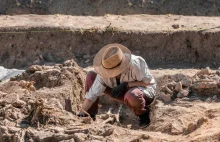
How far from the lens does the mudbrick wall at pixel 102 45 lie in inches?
476

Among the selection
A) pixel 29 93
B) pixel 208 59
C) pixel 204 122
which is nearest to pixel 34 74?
pixel 29 93

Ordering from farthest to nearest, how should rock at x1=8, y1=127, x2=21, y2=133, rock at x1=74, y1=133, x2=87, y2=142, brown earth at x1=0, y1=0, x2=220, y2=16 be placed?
brown earth at x1=0, y1=0, x2=220, y2=16 → rock at x1=8, y1=127, x2=21, y2=133 → rock at x1=74, y1=133, x2=87, y2=142

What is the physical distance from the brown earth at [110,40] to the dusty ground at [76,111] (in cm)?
194

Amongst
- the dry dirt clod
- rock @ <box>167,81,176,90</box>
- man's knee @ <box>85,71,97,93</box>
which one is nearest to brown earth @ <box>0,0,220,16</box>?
the dry dirt clod

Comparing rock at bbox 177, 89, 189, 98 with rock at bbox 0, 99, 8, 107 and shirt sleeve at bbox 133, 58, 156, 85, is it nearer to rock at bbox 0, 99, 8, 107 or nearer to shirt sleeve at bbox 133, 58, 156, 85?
shirt sleeve at bbox 133, 58, 156, 85

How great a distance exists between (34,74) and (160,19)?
188 inches

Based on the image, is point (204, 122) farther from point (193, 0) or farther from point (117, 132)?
point (193, 0)

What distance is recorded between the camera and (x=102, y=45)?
41.3ft

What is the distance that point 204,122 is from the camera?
24.0 feet

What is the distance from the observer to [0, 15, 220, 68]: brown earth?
12.2 metres

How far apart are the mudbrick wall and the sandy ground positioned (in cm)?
16

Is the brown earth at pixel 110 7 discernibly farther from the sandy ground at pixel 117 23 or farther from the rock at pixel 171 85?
the rock at pixel 171 85

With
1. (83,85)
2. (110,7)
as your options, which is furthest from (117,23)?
(110,7)

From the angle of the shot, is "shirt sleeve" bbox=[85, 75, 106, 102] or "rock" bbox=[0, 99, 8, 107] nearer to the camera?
"rock" bbox=[0, 99, 8, 107]
